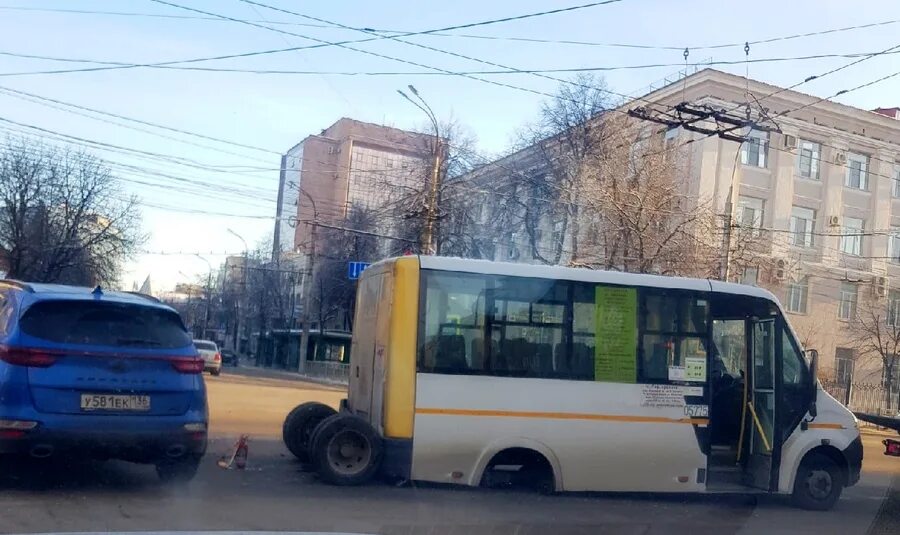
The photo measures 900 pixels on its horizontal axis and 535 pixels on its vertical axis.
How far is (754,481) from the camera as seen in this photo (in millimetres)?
10516

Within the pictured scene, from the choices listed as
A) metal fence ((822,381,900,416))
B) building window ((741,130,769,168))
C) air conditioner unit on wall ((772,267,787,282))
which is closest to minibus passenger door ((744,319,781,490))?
air conditioner unit on wall ((772,267,787,282))

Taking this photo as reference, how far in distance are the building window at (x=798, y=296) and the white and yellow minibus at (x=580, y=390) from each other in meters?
34.2

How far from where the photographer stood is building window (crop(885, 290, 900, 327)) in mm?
44281

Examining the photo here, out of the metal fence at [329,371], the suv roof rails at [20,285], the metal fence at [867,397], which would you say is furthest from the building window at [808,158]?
the suv roof rails at [20,285]

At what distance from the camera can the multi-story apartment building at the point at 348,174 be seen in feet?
124

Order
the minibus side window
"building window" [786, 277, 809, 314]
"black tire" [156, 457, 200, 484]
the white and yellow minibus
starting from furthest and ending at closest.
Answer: "building window" [786, 277, 809, 314] < the minibus side window < the white and yellow minibus < "black tire" [156, 457, 200, 484]

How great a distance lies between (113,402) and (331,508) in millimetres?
2146

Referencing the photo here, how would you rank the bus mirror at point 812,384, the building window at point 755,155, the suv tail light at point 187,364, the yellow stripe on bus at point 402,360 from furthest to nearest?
the building window at point 755,155 → the bus mirror at point 812,384 → the yellow stripe on bus at point 402,360 → the suv tail light at point 187,364

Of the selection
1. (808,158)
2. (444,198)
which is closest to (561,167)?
(444,198)

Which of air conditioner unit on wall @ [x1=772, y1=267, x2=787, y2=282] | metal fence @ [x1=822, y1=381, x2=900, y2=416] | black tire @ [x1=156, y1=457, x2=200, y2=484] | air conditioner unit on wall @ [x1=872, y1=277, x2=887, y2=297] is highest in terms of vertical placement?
air conditioner unit on wall @ [x1=872, y1=277, x2=887, y2=297]

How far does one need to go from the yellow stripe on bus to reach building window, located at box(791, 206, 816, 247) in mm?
36674

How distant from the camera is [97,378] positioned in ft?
25.7

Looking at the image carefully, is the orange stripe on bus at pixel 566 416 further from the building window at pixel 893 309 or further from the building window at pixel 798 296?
the building window at pixel 893 309

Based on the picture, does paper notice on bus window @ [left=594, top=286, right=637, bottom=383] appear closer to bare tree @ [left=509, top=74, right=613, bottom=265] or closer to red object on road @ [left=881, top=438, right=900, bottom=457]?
red object on road @ [left=881, top=438, right=900, bottom=457]
